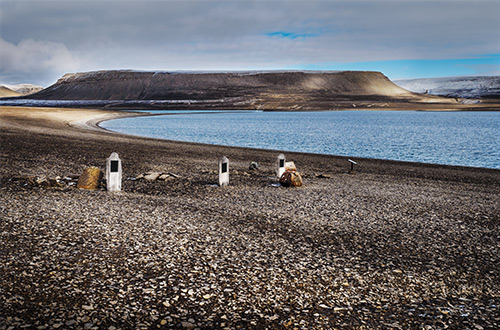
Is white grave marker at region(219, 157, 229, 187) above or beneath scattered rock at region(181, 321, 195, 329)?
above

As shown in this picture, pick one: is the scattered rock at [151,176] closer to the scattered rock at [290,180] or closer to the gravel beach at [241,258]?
the gravel beach at [241,258]

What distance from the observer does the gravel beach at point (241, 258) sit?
5453 millimetres

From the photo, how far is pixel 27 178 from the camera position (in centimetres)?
1306

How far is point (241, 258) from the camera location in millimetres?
7469

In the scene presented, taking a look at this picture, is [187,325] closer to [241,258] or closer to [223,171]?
[241,258]

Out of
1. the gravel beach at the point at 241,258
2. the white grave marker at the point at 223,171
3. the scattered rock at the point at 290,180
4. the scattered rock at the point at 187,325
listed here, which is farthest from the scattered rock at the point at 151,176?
the scattered rock at the point at 187,325

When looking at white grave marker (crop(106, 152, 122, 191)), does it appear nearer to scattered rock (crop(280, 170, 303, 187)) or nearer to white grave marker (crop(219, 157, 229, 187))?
white grave marker (crop(219, 157, 229, 187))

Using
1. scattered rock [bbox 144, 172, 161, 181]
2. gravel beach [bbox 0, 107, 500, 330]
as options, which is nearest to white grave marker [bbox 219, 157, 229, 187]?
gravel beach [bbox 0, 107, 500, 330]

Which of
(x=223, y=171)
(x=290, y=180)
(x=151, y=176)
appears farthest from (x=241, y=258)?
(x=151, y=176)

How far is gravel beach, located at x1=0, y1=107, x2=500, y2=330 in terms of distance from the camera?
5453 mm

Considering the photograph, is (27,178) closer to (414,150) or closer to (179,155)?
(179,155)

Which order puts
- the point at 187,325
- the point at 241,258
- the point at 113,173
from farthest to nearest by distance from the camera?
the point at 113,173, the point at 241,258, the point at 187,325

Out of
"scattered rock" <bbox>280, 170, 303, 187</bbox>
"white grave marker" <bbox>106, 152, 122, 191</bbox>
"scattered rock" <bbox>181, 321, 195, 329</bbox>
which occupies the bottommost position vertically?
"scattered rock" <bbox>181, 321, 195, 329</bbox>

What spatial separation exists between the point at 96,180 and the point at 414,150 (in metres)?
35.2
